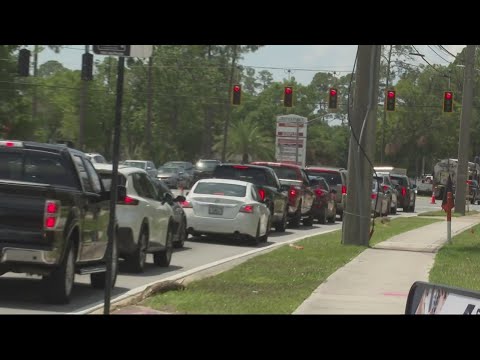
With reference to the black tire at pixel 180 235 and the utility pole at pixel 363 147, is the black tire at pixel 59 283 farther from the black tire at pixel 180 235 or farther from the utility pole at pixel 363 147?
the utility pole at pixel 363 147

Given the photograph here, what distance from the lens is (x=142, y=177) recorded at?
54.7 feet

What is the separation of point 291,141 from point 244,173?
2626 cm

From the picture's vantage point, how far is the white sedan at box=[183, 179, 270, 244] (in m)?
22.0

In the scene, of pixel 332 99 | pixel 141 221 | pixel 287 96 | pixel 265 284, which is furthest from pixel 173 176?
pixel 265 284

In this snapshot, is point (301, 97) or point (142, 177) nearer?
point (142, 177)

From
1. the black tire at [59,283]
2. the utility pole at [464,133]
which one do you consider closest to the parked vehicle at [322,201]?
the utility pole at [464,133]

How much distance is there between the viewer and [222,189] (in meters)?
22.6

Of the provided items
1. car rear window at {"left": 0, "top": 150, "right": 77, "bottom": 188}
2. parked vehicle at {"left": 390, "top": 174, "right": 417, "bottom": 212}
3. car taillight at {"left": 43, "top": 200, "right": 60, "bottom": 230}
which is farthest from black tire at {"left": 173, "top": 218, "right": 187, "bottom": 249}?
parked vehicle at {"left": 390, "top": 174, "right": 417, "bottom": 212}

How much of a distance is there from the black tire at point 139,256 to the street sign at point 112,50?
6.95 meters

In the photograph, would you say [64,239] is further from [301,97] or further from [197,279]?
[301,97]

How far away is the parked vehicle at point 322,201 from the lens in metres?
32.6

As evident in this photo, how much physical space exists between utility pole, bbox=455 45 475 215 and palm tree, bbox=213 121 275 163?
177ft
